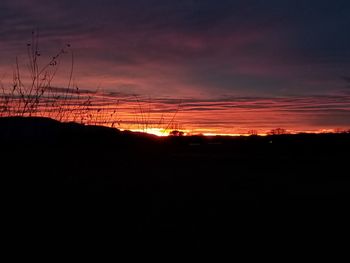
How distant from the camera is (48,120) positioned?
7246 mm

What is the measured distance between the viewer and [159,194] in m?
4.60

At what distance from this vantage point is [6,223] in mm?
3611

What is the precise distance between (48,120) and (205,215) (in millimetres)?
3984

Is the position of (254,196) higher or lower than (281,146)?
lower

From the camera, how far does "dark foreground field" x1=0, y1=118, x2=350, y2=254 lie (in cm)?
344

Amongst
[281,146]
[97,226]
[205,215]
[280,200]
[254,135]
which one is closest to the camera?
[97,226]

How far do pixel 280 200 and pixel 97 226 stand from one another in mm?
1616

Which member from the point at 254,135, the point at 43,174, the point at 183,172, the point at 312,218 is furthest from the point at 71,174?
the point at 254,135

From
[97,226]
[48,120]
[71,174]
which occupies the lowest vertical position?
[97,226]

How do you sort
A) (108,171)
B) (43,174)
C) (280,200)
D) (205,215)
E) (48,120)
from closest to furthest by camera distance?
(205,215) → (280,200) → (43,174) → (108,171) → (48,120)

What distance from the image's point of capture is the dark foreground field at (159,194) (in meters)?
3.44

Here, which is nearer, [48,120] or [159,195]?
[159,195]

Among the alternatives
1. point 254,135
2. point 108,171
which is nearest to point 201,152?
point 254,135

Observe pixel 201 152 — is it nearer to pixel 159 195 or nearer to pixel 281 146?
pixel 281 146
